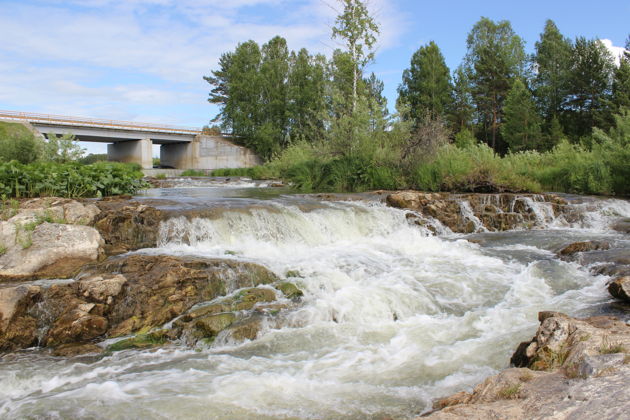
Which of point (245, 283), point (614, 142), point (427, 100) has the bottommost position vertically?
point (245, 283)

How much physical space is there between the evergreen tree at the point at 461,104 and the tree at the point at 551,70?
586 centimetres

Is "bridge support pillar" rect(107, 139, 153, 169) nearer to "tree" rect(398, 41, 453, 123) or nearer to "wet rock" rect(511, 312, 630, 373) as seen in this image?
"tree" rect(398, 41, 453, 123)

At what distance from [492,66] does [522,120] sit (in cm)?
887

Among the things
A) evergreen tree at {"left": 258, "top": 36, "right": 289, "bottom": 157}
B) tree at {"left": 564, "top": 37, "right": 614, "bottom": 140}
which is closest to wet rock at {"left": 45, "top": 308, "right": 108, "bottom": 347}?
tree at {"left": 564, "top": 37, "right": 614, "bottom": 140}

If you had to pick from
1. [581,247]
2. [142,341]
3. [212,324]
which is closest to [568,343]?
[212,324]

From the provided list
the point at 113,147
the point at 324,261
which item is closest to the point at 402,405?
the point at 324,261

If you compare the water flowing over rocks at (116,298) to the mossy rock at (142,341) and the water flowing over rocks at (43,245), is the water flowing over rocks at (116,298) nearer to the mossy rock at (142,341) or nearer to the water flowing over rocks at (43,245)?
the mossy rock at (142,341)

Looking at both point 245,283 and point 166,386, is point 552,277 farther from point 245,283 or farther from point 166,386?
point 166,386

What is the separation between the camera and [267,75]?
45688 millimetres

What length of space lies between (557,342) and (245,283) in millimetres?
4380

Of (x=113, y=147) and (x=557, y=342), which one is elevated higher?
(x=113, y=147)

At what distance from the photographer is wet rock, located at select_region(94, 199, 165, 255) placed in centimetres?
801

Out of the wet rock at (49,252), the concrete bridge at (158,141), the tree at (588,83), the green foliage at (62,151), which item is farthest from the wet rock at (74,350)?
the concrete bridge at (158,141)

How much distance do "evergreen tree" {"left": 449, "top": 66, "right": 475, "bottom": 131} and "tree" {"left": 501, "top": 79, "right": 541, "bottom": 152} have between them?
319 inches
